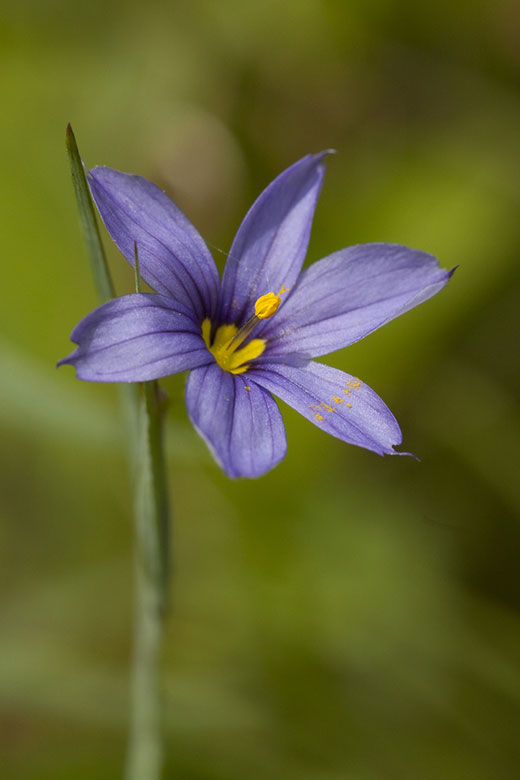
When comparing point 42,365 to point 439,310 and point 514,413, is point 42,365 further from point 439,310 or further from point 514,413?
point 514,413

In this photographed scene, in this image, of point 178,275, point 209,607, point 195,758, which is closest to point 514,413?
point 209,607

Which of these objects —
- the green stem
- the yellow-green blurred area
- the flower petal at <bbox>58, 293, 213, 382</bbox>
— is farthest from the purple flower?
the yellow-green blurred area

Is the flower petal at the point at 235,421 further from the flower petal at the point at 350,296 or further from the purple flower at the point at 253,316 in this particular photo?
the flower petal at the point at 350,296

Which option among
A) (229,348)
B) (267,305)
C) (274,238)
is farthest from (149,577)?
(274,238)

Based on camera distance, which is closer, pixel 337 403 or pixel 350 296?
pixel 337 403

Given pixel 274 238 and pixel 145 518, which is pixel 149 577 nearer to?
pixel 145 518

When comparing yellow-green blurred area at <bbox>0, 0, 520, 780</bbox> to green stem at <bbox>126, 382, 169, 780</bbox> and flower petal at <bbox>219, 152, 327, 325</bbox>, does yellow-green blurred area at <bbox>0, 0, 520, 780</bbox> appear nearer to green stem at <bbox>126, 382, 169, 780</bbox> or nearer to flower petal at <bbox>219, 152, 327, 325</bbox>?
green stem at <bbox>126, 382, 169, 780</bbox>
